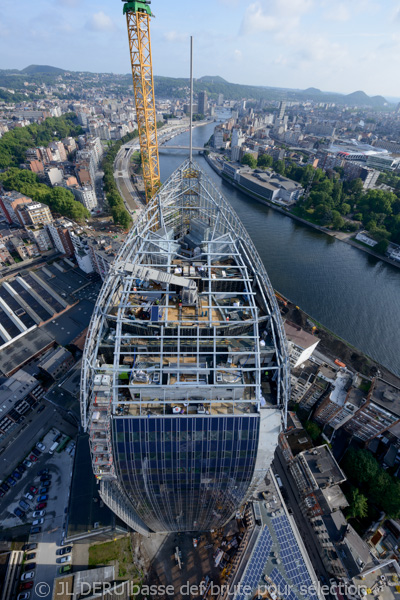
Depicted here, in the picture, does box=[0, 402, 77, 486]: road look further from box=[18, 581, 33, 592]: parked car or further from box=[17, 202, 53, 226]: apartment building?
box=[17, 202, 53, 226]: apartment building


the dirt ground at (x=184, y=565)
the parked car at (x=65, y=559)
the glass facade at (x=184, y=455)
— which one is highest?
the glass facade at (x=184, y=455)

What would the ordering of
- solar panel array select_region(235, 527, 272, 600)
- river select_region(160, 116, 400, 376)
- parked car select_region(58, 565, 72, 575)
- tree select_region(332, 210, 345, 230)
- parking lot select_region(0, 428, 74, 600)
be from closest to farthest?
solar panel array select_region(235, 527, 272, 600) < parked car select_region(58, 565, 72, 575) < parking lot select_region(0, 428, 74, 600) < river select_region(160, 116, 400, 376) < tree select_region(332, 210, 345, 230)

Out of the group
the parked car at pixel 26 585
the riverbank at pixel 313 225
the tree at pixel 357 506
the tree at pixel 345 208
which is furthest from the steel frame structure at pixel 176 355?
the tree at pixel 345 208

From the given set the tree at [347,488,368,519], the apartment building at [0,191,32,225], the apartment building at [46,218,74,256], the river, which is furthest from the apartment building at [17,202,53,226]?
the tree at [347,488,368,519]

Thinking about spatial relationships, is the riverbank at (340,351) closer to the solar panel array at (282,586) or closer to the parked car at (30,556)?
the solar panel array at (282,586)

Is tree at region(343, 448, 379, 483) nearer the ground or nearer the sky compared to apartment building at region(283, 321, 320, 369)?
nearer the ground

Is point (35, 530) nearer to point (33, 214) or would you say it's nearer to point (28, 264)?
point (28, 264)
